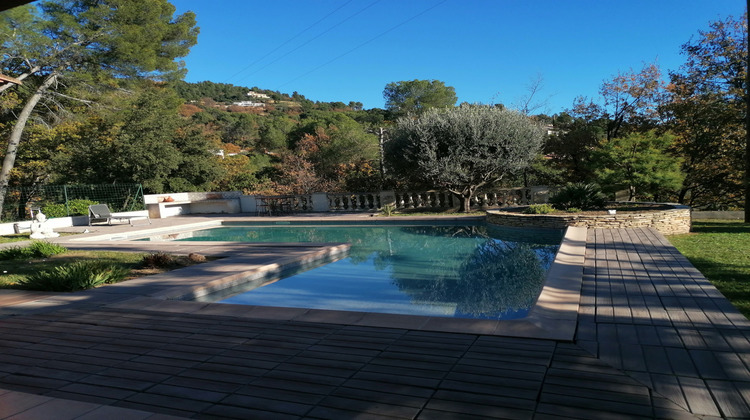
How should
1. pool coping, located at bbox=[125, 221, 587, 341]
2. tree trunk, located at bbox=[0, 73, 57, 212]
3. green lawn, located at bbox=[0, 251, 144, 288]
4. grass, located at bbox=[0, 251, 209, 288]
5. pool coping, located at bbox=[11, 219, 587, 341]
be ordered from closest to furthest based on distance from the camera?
pool coping, located at bbox=[125, 221, 587, 341] → pool coping, located at bbox=[11, 219, 587, 341] → grass, located at bbox=[0, 251, 209, 288] → green lawn, located at bbox=[0, 251, 144, 288] → tree trunk, located at bbox=[0, 73, 57, 212]

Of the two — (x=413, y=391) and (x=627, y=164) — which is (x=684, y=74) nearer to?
(x=627, y=164)

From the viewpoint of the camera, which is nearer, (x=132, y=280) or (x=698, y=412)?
(x=698, y=412)

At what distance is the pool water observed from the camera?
5656 millimetres

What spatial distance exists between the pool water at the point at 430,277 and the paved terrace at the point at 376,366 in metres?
1.47

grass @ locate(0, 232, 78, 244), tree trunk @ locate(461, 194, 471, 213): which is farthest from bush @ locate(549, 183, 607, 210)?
grass @ locate(0, 232, 78, 244)

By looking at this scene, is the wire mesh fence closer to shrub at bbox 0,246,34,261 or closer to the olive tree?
shrub at bbox 0,246,34,261

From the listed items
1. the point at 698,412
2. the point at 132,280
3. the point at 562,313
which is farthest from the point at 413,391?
the point at 132,280

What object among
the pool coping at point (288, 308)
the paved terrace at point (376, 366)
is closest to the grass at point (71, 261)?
the pool coping at point (288, 308)

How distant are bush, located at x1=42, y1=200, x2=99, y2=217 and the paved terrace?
49.6ft

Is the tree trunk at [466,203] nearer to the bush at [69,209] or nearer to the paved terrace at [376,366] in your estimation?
the paved terrace at [376,366]

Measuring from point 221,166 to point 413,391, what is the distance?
2207cm

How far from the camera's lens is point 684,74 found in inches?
606

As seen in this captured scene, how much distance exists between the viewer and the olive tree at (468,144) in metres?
14.0

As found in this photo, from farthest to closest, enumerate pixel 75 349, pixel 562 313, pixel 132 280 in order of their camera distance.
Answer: pixel 132 280 < pixel 562 313 < pixel 75 349
